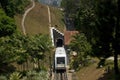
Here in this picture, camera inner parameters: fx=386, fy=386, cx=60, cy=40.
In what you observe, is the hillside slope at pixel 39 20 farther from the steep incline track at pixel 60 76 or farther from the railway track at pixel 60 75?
the steep incline track at pixel 60 76

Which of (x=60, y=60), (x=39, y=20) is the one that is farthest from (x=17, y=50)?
(x=39, y=20)

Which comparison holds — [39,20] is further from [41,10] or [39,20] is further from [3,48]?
[3,48]

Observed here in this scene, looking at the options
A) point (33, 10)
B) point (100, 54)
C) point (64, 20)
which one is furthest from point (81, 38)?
point (64, 20)

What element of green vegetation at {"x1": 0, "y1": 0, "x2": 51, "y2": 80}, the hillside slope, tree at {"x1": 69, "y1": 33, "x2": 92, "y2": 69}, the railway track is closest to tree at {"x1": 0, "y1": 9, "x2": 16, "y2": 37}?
green vegetation at {"x1": 0, "y1": 0, "x2": 51, "y2": 80}

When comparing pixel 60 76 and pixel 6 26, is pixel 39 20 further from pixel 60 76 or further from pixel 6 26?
pixel 6 26

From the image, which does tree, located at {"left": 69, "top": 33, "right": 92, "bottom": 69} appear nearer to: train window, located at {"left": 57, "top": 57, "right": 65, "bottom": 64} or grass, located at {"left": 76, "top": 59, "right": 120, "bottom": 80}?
train window, located at {"left": 57, "top": 57, "right": 65, "bottom": 64}

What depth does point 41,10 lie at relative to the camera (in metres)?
130

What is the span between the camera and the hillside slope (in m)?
105

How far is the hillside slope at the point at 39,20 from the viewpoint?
10516 centimetres

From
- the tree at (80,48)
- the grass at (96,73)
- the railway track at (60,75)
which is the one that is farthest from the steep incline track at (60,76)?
the tree at (80,48)

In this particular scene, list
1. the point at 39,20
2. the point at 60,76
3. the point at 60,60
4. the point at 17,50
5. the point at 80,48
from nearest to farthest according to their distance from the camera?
1. the point at 17,50
2. the point at 60,76
3. the point at 60,60
4. the point at 80,48
5. the point at 39,20

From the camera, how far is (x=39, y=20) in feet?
388

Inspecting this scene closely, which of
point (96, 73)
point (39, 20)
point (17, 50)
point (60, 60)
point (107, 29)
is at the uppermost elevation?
point (107, 29)

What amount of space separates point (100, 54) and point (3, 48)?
2079cm
